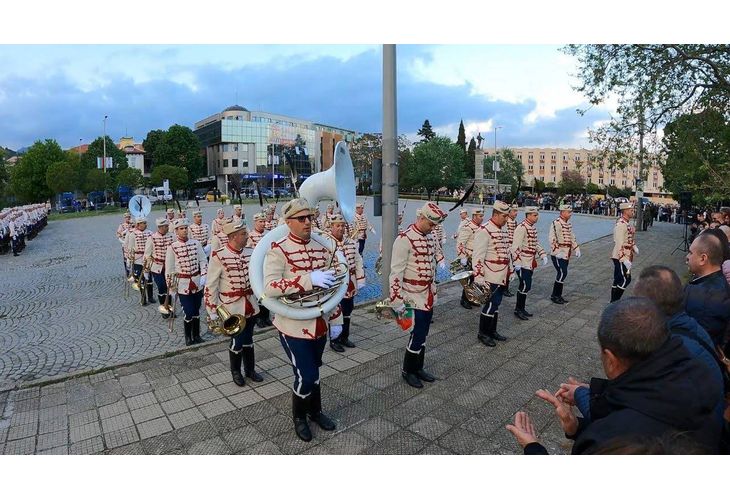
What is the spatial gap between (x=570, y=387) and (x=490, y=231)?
4.92m

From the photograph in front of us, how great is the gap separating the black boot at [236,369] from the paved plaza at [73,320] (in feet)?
6.00

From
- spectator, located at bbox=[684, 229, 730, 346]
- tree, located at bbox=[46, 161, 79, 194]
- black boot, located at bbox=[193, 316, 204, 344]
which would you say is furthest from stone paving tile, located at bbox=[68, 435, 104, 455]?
tree, located at bbox=[46, 161, 79, 194]

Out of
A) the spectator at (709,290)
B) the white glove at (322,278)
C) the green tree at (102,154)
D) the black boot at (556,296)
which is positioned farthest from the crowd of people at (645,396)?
the green tree at (102,154)

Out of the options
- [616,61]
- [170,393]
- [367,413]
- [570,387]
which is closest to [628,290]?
[616,61]

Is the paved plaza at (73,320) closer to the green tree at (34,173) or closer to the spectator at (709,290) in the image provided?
the spectator at (709,290)

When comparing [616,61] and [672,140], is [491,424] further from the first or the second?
[672,140]

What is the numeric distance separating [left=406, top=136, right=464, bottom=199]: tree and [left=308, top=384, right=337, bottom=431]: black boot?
6524 centimetres

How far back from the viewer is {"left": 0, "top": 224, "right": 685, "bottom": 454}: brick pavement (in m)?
4.32

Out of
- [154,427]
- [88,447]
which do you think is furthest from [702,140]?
[88,447]

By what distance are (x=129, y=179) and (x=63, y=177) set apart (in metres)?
6.49

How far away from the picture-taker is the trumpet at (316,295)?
13.8 ft

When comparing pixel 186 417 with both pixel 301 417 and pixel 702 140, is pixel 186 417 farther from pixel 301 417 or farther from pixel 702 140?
pixel 702 140

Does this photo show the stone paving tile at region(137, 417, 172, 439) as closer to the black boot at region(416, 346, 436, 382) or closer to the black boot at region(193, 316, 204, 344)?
the black boot at region(193, 316, 204, 344)

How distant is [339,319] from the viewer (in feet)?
15.5
